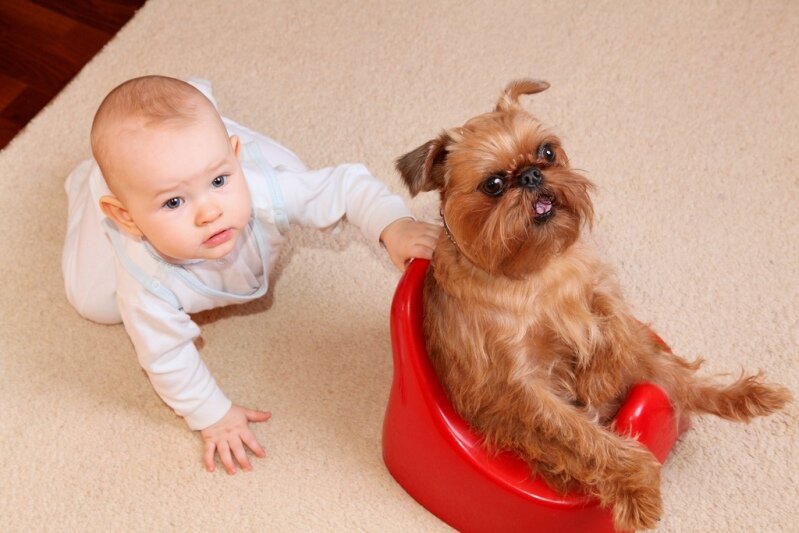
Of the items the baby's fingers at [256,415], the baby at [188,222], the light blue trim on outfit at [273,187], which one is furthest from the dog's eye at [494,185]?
the baby's fingers at [256,415]

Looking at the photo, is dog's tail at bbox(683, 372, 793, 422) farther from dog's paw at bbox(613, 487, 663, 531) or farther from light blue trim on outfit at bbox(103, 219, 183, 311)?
light blue trim on outfit at bbox(103, 219, 183, 311)

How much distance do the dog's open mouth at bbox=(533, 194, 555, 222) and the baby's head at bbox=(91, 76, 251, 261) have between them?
488mm

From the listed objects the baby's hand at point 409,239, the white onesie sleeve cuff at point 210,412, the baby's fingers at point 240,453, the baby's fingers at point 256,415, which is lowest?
the baby's fingers at point 240,453

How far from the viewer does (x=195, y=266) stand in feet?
5.30

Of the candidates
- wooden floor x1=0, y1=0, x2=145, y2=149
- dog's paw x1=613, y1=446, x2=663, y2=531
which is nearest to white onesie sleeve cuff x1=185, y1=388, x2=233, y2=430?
dog's paw x1=613, y1=446, x2=663, y2=531

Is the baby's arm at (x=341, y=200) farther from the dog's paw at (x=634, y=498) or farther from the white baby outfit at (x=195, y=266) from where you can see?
the dog's paw at (x=634, y=498)

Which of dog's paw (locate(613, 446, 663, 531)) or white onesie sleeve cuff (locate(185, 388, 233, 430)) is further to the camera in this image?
white onesie sleeve cuff (locate(185, 388, 233, 430))

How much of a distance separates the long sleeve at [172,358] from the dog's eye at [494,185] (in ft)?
2.03

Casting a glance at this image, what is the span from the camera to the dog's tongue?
1.25 meters

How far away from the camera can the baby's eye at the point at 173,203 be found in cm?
142

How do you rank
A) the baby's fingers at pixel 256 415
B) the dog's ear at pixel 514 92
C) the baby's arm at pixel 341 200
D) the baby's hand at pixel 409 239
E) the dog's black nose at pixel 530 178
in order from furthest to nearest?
the baby's fingers at pixel 256 415, the baby's arm at pixel 341 200, the baby's hand at pixel 409 239, the dog's ear at pixel 514 92, the dog's black nose at pixel 530 178

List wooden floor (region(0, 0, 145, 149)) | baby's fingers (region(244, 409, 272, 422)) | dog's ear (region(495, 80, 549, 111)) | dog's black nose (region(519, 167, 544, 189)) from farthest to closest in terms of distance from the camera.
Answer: wooden floor (region(0, 0, 145, 149)) < baby's fingers (region(244, 409, 272, 422)) < dog's ear (region(495, 80, 549, 111)) < dog's black nose (region(519, 167, 544, 189))

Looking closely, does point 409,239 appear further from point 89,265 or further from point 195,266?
point 89,265

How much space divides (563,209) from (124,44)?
4.67 feet
